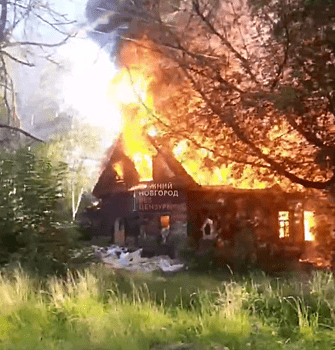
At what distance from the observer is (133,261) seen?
5891 millimetres

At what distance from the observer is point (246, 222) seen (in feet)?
A: 20.1

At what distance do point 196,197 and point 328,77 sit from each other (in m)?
2.05

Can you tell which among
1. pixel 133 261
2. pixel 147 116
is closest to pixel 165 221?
pixel 133 261

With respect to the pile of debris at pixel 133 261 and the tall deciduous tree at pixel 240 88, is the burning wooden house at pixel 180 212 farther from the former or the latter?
the tall deciduous tree at pixel 240 88

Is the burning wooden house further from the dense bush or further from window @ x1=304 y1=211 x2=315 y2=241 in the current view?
the dense bush

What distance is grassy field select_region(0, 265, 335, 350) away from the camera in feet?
13.9

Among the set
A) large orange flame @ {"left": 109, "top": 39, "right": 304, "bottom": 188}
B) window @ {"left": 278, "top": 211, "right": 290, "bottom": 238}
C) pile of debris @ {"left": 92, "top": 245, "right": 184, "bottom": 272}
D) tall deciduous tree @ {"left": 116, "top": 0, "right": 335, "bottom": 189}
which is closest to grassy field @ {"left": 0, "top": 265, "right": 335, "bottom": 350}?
pile of debris @ {"left": 92, "top": 245, "right": 184, "bottom": 272}

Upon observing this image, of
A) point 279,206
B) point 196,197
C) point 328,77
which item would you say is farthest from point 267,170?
point 328,77

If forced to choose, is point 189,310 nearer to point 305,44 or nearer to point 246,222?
point 246,222

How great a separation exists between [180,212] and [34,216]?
1817mm

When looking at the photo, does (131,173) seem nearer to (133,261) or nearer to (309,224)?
(133,261)

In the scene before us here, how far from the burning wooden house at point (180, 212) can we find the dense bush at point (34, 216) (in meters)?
0.48

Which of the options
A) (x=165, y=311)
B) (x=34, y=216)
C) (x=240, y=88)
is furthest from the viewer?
(x=34, y=216)

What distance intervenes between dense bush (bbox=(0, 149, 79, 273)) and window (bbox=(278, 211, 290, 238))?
2.59 m
